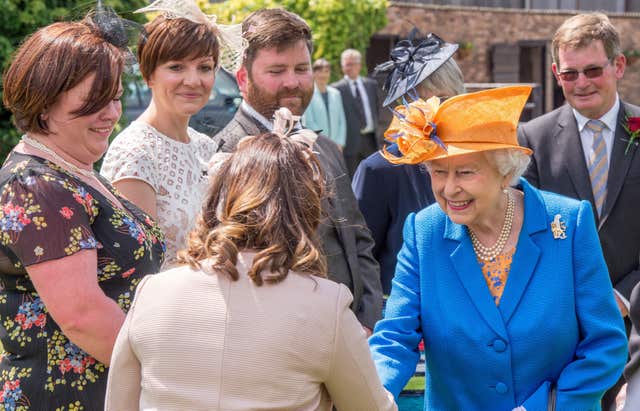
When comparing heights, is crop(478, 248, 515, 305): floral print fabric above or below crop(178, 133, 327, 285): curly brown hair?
below

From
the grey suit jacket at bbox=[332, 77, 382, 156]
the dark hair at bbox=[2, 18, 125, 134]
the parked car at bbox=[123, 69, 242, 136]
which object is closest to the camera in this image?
the dark hair at bbox=[2, 18, 125, 134]

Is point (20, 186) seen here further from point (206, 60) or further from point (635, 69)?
point (635, 69)

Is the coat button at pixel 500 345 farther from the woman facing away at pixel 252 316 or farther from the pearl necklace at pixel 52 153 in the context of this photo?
the pearl necklace at pixel 52 153

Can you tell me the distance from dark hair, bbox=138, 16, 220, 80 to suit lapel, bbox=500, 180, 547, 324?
4.85 feet

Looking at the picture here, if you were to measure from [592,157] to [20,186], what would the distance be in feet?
9.20

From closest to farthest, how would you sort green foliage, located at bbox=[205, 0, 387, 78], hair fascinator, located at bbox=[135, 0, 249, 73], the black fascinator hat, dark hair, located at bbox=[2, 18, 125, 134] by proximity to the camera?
dark hair, located at bbox=[2, 18, 125, 134]
hair fascinator, located at bbox=[135, 0, 249, 73]
the black fascinator hat
green foliage, located at bbox=[205, 0, 387, 78]

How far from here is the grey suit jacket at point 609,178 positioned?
172 inches

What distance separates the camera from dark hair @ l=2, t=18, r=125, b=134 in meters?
2.78

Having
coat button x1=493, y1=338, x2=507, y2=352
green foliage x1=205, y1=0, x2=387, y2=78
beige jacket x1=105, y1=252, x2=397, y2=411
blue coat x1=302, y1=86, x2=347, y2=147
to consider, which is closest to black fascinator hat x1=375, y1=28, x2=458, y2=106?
coat button x1=493, y1=338, x2=507, y2=352

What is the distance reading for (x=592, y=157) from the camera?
179 inches

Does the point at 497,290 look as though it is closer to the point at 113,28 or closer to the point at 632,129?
the point at 113,28

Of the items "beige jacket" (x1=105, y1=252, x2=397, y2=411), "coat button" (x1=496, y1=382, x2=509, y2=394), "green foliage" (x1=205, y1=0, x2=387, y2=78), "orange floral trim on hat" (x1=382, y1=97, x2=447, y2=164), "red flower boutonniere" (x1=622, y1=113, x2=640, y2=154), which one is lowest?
"green foliage" (x1=205, y1=0, x2=387, y2=78)

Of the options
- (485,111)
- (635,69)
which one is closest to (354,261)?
(485,111)

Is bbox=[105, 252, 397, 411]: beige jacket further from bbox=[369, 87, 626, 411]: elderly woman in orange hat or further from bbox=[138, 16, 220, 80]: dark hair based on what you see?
bbox=[138, 16, 220, 80]: dark hair
